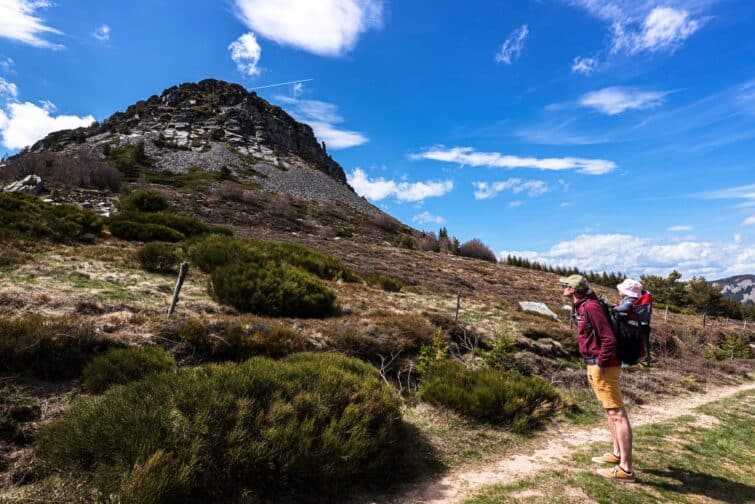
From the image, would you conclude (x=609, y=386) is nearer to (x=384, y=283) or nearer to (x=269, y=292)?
(x=269, y=292)

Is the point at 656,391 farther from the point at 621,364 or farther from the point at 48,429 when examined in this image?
the point at 48,429

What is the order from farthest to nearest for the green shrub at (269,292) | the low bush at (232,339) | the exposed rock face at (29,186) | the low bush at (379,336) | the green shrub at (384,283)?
the exposed rock face at (29,186)
the green shrub at (384,283)
the green shrub at (269,292)
the low bush at (379,336)
the low bush at (232,339)

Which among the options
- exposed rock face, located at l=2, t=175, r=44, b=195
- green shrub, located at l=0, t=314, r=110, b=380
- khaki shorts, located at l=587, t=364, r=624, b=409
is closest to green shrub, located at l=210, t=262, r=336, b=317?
green shrub, located at l=0, t=314, r=110, b=380

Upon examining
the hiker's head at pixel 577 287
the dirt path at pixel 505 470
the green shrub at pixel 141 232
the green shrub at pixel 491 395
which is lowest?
the dirt path at pixel 505 470

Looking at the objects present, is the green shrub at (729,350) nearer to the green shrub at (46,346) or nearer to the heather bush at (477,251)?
the green shrub at (46,346)

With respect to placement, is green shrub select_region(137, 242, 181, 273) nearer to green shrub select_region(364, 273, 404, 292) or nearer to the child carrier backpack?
green shrub select_region(364, 273, 404, 292)

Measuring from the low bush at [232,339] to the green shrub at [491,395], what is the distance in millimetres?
3090

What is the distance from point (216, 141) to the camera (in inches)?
3529

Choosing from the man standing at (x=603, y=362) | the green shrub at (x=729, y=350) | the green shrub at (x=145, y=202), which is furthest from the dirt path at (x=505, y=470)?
the green shrub at (x=145, y=202)

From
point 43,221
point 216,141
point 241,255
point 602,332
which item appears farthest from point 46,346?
point 216,141

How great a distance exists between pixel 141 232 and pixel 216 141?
81845 millimetres

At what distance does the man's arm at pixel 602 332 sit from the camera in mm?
4590

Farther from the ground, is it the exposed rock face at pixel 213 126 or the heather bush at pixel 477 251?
the exposed rock face at pixel 213 126

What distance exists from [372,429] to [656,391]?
1016 cm
